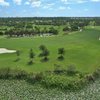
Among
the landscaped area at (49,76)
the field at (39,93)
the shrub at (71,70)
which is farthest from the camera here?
the shrub at (71,70)

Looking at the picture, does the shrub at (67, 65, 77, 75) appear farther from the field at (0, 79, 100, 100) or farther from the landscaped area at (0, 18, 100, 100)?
the field at (0, 79, 100, 100)

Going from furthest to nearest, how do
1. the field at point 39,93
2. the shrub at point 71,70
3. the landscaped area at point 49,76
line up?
1. the shrub at point 71,70
2. the landscaped area at point 49,76
3. the field at point 39,93

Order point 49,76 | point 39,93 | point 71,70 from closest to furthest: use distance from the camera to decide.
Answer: point 39,93, point 49,76, point 71,70

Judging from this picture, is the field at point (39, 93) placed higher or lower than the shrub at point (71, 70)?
lower

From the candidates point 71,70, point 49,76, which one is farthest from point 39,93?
point 71,70

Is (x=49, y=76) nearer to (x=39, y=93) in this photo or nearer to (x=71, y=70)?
(x=71, y=70)

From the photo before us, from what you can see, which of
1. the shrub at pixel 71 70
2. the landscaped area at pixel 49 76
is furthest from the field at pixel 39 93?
the shrub at pixel 71 70

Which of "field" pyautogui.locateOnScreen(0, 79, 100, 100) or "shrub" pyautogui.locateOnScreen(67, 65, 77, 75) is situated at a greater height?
"shrub" pyautogui.locateOnScreen(67, 65, 77, 75)

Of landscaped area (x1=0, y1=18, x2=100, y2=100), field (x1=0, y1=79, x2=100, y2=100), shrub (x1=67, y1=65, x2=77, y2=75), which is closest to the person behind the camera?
field (x1=0, y1=79, x2=100, y2=100)

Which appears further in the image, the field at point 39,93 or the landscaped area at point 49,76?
the landscaped area at point 49,76

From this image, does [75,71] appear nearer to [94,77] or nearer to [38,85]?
[94,77]

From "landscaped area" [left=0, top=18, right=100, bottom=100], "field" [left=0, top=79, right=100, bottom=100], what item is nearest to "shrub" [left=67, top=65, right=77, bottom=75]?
"landscaped area" [left=0, top=18, right=100, bottom=100]

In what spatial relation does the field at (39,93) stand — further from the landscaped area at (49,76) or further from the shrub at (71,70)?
the shrub at (71,70)
